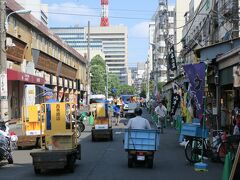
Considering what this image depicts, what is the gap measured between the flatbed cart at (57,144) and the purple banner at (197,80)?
15.0ft

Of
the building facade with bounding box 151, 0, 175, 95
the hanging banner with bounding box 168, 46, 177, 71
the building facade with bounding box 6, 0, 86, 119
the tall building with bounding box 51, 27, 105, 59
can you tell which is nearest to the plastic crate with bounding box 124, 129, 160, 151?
the building facade with bounding box 6, 0, 86, 119

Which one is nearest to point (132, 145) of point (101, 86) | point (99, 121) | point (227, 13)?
point (99, 121)

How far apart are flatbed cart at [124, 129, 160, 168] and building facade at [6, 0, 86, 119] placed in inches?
577

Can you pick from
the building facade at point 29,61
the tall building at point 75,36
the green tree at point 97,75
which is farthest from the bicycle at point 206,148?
Result: the tall building at point 75,36

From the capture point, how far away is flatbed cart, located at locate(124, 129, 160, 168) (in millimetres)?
14062

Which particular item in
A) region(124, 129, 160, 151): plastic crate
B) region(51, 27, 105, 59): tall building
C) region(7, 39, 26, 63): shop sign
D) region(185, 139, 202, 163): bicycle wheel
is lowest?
region(185, 139, 202, 163): bicycle wheel

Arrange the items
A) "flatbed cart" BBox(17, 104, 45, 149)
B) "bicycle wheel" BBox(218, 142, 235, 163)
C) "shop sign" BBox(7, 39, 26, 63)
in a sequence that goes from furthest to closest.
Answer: "shop sign" BBox(7, 39, 26, 63) < "flatbed cart" BBox(17, 104, 45, 149) < "bicycle wheel" BBox(218, 142, 235, 163)

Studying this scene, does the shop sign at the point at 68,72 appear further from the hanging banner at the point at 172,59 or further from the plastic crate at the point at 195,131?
the plastic crate at the point at 195,131

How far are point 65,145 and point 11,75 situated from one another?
21201 millimetres

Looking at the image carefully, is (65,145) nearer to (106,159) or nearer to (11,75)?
(106,159)

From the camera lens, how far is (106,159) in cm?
1633

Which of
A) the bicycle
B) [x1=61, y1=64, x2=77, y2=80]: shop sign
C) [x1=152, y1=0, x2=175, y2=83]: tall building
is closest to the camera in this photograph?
the bicycle

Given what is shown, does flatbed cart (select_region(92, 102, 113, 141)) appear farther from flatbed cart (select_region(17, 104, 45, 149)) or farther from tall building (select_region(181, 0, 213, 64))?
tall building (select_region(181, 0, 213, 64))

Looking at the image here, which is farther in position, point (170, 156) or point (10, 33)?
point (10, 33)
